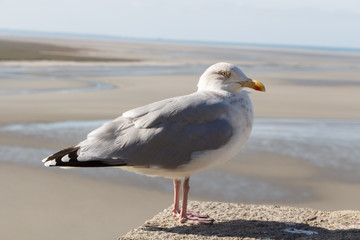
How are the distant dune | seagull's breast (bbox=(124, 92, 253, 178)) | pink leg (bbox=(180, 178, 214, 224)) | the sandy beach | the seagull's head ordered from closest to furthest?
seagull's breast (bbox=(124, 92, 253, 178))
the seagull's head
pink leg (bbox=(180, 178, 214, 224))
the sandy beach
the distant dune

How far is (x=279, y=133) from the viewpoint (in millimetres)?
10625

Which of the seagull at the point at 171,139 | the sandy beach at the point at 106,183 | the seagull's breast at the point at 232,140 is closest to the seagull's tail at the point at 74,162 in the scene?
the seagull at the point at 171,139

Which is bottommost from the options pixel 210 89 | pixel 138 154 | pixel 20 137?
pixel 20 137

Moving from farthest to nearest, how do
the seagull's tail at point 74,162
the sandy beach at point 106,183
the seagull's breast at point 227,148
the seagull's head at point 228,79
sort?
1. the sandy beach at point 106,183
2. the seagull's head at point 228,79
3. the seagull's breast at point 227,148
4. the seagull's tail at point 74,162

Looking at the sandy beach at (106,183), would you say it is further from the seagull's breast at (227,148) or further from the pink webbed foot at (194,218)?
the seagull's breast at (227,148)

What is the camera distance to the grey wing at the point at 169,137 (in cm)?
416

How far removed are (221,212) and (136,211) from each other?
141 centimetres

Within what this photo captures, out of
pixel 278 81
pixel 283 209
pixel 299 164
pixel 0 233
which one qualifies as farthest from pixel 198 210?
pixel 278 81

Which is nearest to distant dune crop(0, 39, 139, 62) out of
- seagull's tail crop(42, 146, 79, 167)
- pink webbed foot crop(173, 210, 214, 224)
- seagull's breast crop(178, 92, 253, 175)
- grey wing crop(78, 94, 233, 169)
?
pink webbed foot crop(173, 210, 214, 224)

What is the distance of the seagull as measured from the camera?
13.6 ft

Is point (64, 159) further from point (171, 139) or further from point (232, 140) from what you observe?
point (232, 140)

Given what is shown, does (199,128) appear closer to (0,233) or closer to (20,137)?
(0,233)

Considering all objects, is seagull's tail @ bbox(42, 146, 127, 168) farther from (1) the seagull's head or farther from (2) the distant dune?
(2) the distant dune

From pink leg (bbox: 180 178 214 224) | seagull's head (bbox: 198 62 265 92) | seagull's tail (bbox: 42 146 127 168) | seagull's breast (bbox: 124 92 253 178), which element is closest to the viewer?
seagull's tail (bbox: 42 146 127 168)
